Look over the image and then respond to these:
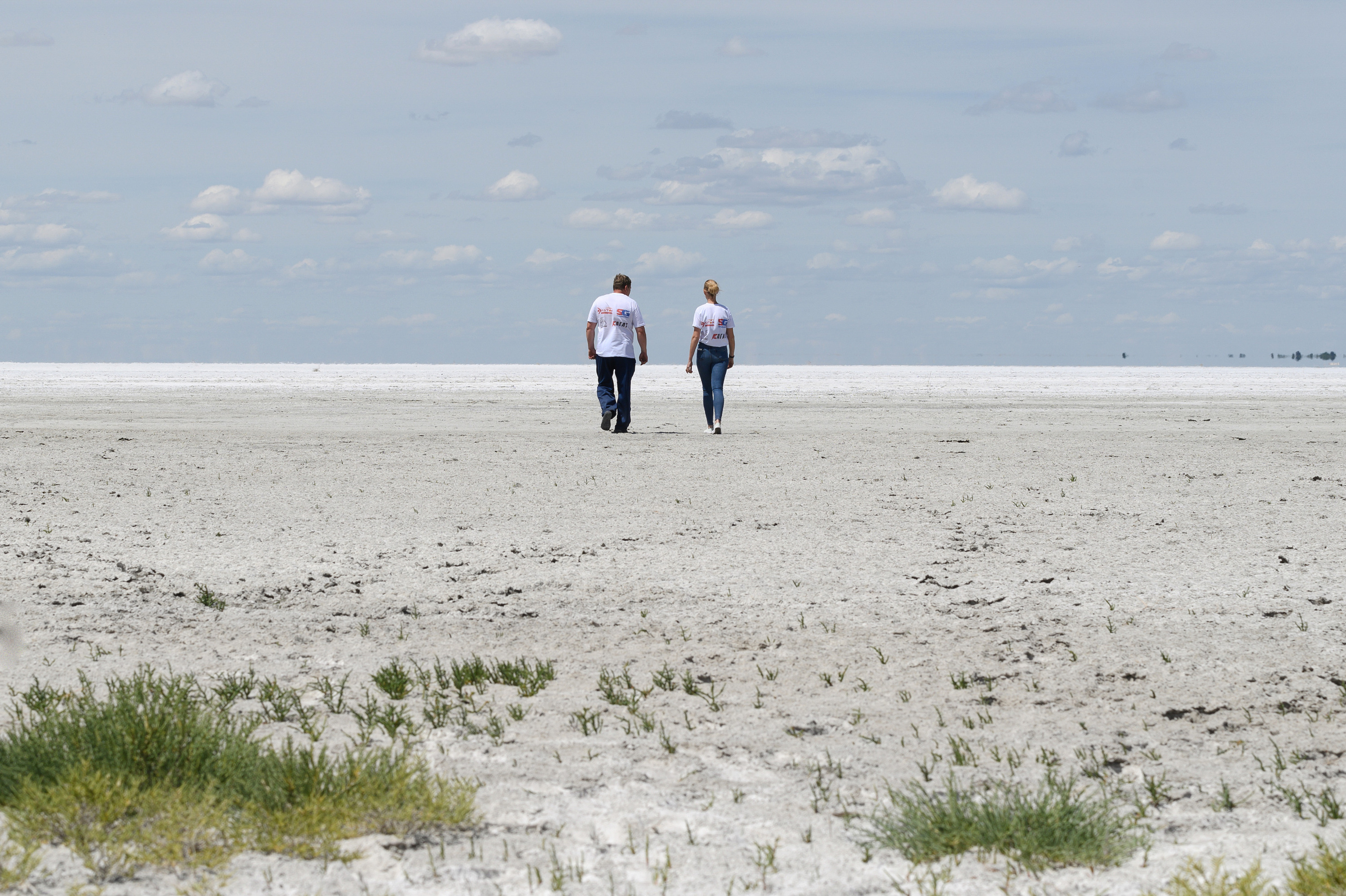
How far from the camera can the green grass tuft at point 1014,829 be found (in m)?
3.52

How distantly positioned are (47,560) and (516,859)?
5.59m

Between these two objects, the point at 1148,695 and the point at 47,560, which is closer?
the point at 1148,695

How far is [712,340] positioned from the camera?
15.8 metres

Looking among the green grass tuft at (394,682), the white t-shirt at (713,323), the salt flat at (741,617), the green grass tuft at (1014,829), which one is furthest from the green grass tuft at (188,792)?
the white t-shirt at (713,323)

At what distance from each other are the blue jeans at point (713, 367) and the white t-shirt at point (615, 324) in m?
0.91

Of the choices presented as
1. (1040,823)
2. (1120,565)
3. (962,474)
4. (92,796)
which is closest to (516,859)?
(92,796)

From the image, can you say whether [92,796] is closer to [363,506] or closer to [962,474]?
[363,506]

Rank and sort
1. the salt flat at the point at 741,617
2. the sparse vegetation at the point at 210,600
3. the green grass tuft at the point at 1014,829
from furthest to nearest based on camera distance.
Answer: the sparse vegetation at the point at 210,600 < the salt flat at the point at 741,617 < the green grass tuft at the point at 1014,829

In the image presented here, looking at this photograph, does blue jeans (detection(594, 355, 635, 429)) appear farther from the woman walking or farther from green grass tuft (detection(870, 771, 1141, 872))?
green grass tuft (detection(870, 771, 1141, 872))

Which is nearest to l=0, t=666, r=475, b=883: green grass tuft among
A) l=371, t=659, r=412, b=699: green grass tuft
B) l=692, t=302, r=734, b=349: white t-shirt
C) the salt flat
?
the salt flat

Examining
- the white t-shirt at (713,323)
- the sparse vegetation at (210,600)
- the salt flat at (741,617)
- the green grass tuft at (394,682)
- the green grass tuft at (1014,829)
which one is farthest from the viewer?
the white t-shirt at (713,323)

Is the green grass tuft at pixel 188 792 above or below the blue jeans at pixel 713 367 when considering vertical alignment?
below

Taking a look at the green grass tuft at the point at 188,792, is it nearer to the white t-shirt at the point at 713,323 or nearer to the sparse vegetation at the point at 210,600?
the sparse vegetation at the point at 210,600

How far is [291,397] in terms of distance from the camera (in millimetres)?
29297
